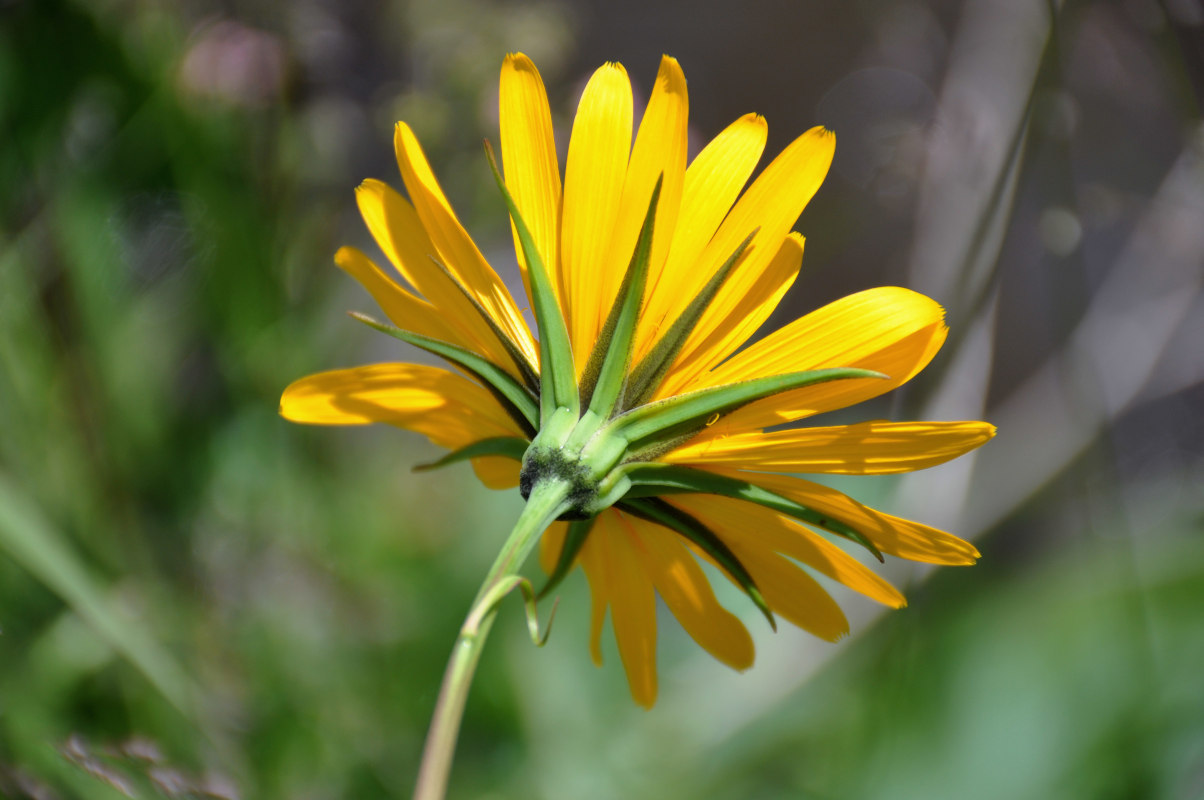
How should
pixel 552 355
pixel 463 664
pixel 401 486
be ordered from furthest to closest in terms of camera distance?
1. pixel 401 486
2. pixel 552 355
3. pixel 463 664

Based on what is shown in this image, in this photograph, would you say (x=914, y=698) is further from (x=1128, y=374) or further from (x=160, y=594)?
(x=160, y=594)

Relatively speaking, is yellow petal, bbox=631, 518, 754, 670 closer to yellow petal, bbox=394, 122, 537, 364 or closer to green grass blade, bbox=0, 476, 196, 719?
yellow petal, bbox=394, 122, 537, 364

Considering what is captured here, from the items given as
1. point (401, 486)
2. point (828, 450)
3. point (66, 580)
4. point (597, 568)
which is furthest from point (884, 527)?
point (401, 486)

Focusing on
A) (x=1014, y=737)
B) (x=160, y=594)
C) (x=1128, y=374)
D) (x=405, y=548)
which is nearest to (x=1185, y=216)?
(x=1128, y=374)

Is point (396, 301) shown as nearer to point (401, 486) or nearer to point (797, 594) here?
point (797, 594)

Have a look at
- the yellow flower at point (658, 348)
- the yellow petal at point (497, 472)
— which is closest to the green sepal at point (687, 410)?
the yellow flower at point (658, 348)
